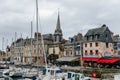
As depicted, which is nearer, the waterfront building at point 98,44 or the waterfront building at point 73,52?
the waterfront building at point 98,44

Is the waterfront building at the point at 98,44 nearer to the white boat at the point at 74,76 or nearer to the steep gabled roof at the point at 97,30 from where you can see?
the steep gabled roof at the point at 97,30

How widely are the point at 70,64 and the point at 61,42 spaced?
15308 mm

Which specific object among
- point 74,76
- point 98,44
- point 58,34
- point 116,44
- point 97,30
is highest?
point 58,34

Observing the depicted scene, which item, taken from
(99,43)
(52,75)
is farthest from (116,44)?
(52,75)

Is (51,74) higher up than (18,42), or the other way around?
(18,42)

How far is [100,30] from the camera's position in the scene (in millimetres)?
57469

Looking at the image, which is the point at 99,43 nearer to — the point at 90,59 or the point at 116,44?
the point at 90,59

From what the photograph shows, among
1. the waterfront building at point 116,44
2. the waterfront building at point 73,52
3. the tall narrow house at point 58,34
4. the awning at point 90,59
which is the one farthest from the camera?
the tall narrow house at point 58,34

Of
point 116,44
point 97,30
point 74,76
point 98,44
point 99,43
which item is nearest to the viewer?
point 74,76

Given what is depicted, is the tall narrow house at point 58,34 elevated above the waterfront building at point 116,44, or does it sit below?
above

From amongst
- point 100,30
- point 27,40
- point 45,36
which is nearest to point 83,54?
point 100,30

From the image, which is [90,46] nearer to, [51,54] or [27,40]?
[51,54]

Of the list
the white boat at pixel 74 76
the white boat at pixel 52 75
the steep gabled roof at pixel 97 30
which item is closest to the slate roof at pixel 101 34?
the steep gabled roof at pixel 97 30

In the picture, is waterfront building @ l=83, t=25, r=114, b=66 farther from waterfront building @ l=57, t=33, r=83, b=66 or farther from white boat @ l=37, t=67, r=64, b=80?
white boat @ l=37, t=67, r=64, b=80
